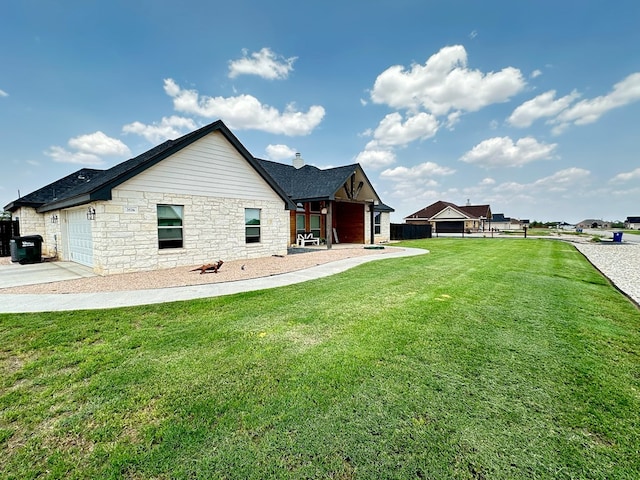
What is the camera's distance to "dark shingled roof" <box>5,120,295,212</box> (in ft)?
28.5

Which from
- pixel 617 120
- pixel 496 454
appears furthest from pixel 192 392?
pixel 617 120

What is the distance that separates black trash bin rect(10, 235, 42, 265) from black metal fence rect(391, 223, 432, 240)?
2511 cm

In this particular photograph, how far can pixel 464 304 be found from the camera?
5586 mm

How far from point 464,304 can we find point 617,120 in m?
19.1

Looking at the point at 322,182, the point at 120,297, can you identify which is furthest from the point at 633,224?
the point at 120,297

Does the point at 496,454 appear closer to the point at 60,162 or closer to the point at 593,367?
the point at 593,367

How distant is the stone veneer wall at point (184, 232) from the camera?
28.7 ft

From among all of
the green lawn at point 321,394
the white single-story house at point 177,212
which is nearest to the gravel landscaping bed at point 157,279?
the white single-story house at point 177,212

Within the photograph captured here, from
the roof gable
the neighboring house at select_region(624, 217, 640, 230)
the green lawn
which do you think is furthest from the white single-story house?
the neighboring house at select_region(624, 217, 640, 230)

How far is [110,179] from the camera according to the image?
8.77 m

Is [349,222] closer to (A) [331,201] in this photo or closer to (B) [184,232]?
(A) [331,201]

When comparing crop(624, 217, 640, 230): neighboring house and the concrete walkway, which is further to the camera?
crop(624, 217, 640, 230): neighboring house

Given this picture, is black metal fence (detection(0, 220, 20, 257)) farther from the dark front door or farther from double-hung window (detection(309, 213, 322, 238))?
the dark front door

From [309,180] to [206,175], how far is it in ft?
30.6
